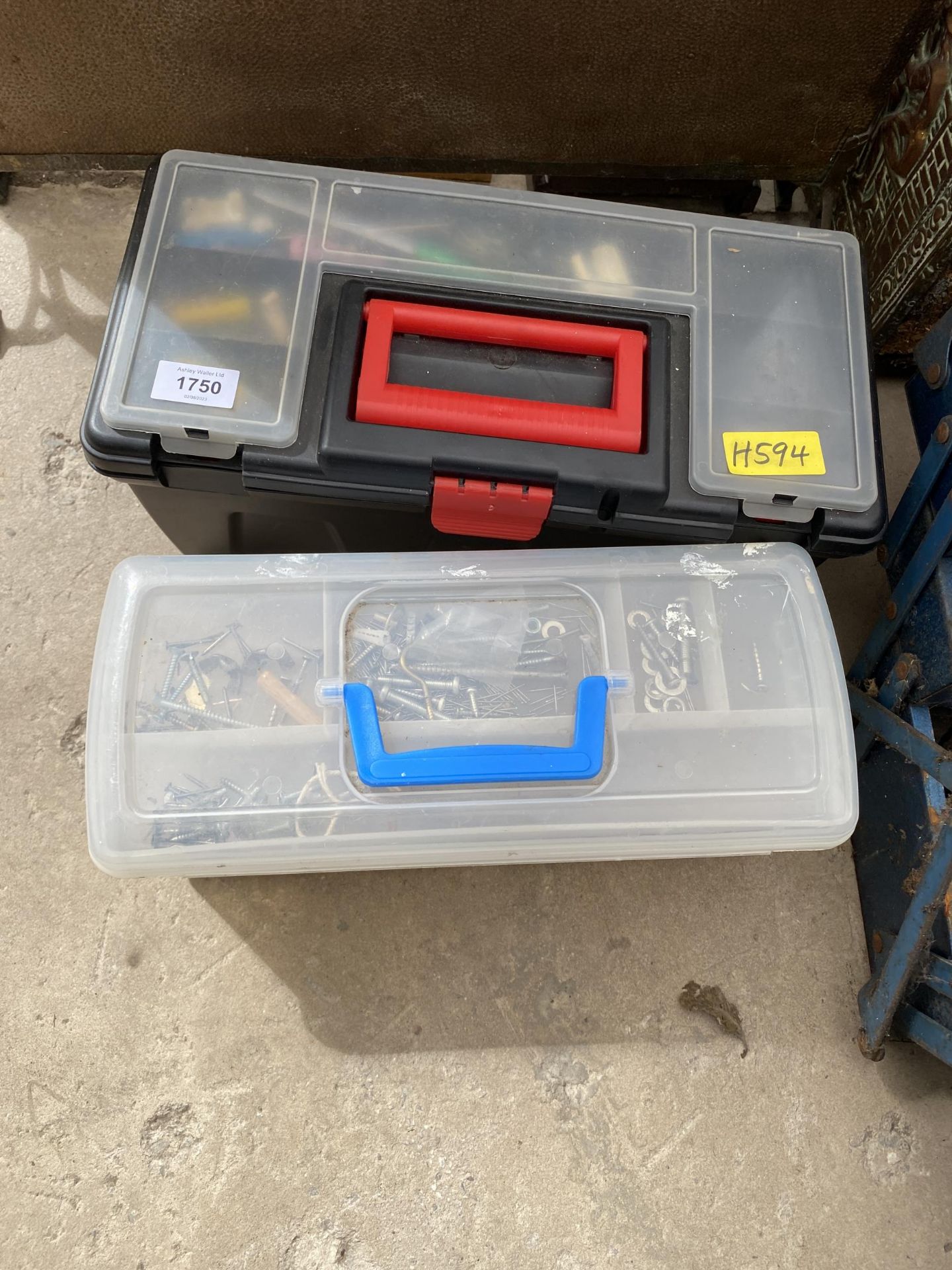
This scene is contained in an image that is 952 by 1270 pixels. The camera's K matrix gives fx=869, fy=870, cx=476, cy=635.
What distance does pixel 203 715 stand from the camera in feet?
2.34

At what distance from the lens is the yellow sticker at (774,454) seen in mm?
733

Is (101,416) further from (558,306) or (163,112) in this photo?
(163,112)

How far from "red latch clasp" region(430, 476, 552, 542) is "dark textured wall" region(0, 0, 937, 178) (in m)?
0.53

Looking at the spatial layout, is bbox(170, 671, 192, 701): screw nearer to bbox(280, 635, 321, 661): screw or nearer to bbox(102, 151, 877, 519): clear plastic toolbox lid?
bbox(280, 635, 321, 661): screw

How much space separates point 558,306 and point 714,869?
0.59 m

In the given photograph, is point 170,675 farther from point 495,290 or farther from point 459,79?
point 459,79

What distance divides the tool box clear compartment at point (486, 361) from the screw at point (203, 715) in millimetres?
191

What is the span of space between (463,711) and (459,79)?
0.71m

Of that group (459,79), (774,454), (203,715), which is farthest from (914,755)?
(459,79)

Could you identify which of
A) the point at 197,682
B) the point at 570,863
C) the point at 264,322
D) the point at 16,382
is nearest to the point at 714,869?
the point at 570,863

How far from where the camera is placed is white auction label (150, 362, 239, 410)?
71cm

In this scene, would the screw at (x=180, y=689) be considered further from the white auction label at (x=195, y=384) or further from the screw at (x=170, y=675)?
the white auction label at (x=195, y=384)

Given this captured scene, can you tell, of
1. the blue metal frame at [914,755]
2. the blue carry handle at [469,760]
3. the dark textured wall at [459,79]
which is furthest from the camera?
the dark textured wall at [459,79]

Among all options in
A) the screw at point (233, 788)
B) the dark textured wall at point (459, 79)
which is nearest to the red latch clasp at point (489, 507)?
the screw at point (233, 788)
